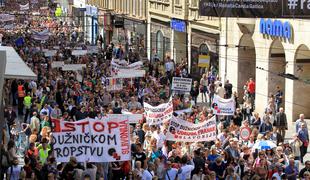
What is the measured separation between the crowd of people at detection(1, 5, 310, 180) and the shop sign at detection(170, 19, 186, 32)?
244 inches

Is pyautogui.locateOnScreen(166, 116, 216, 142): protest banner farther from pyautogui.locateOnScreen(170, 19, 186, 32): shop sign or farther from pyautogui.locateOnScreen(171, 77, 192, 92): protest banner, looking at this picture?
pyautogui.locateOnScreen(170, 19, 186, 32): shop sign

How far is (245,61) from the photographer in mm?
40031

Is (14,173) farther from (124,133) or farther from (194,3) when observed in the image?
(194,3)

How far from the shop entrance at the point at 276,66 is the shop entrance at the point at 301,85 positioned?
1865 mm

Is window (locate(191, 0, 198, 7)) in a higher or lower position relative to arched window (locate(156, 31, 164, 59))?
higher

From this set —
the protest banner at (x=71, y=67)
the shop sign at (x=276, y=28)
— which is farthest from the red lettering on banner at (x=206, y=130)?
the protest banner at (x=71, y=67)

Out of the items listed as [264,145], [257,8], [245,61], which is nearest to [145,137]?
[264,145]

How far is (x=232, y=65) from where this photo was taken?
40.4 metres

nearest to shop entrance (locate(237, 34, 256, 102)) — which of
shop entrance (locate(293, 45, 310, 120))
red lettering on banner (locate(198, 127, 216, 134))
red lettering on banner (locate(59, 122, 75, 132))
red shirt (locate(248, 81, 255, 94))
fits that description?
red shirt (locate(248, 81, 255, 94))

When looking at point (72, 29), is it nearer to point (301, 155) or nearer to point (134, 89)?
point (134, 89)

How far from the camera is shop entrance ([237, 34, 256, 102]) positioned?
3966cm

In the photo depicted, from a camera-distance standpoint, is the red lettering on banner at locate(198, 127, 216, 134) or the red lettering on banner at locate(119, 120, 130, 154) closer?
the red lettering on banner at locate(119, 120, 130, 154)

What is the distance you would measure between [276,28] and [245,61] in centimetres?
483

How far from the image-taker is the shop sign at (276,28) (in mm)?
34519
